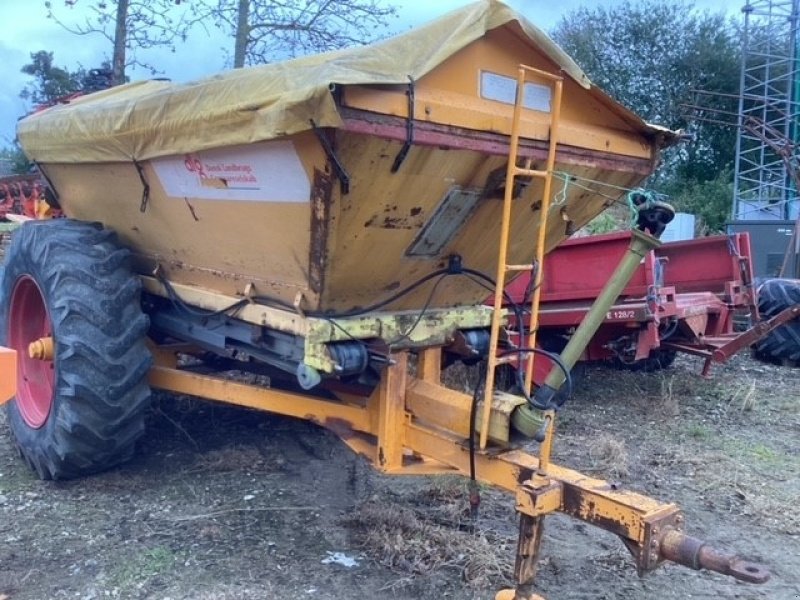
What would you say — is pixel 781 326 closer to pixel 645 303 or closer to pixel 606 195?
pixel 645 303

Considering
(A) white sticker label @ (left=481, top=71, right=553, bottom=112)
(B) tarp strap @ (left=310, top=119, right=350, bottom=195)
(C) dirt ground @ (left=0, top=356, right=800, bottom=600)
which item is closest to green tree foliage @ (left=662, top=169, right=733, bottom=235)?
(C) dirt ground @ (left=0, top=356, right=800, bottom=600)

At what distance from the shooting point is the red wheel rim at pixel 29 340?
5.24 m

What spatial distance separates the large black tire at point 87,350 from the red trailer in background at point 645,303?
2990 millimetres

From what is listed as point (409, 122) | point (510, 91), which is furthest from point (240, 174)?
point (510, 91)

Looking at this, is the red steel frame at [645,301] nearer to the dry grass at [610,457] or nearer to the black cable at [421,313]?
the dry grass at [610,457]

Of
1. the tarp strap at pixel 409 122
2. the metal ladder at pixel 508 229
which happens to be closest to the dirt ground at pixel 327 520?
the metal ladder at pixel 508 229

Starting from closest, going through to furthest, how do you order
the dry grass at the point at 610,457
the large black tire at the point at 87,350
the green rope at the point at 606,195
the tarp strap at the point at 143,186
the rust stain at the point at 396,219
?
1. the green rope at the point at 606,195
2. the rust stain at the point at 396,219
3. the tarp strap at the point at 143,186
4. the large black tire at the point at 87,350
5. the dry grass at the point at 610,457

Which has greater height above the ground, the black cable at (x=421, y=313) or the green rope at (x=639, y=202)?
the green rope at (x=639, y=202)

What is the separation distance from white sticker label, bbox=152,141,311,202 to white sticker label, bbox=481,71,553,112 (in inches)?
33.6

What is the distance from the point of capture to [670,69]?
2634 centimetres

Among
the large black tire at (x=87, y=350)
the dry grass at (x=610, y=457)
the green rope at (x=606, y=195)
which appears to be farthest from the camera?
the dry grass at (x=610, y=457)

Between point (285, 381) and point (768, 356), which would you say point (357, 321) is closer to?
point (285, 381)

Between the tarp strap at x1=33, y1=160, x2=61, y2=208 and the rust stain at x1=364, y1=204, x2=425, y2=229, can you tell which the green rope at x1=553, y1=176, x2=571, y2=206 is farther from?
the tarp strap at x1=33, y1=160, x2=61, y2=208

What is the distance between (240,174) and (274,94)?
51 cm
